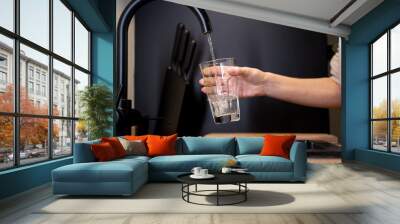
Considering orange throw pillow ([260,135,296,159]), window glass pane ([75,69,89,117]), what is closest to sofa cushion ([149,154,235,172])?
orange throw pillow ([260,135,296,159])

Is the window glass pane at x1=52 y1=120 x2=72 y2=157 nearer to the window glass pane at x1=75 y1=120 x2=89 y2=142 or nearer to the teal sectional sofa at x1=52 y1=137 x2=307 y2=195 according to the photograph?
the window glass pane at x1=75 y1=120 x2=89 y2=142

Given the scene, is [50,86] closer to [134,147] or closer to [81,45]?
[134,147]

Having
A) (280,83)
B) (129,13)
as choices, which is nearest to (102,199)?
(129,13)

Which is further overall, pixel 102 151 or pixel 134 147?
pixel 134 147

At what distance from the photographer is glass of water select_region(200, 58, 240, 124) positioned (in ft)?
11.0

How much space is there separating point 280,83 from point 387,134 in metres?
2.33

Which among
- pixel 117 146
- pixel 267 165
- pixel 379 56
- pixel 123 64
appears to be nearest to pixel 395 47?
pixel 379 56

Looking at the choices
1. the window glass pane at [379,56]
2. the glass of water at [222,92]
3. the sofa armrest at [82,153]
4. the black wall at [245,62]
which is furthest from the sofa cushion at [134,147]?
the window glass pane at [379,56]

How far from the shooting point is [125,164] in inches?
186

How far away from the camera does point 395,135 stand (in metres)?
7.29

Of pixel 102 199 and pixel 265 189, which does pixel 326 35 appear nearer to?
pixel 265 189

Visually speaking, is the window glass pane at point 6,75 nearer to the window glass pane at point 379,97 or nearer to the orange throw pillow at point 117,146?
the orange throw pillow at point 117,146

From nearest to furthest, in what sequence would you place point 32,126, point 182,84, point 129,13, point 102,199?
point 102,199, point 32,126, point 129,13, point 182,84

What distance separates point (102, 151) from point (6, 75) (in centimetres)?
146
